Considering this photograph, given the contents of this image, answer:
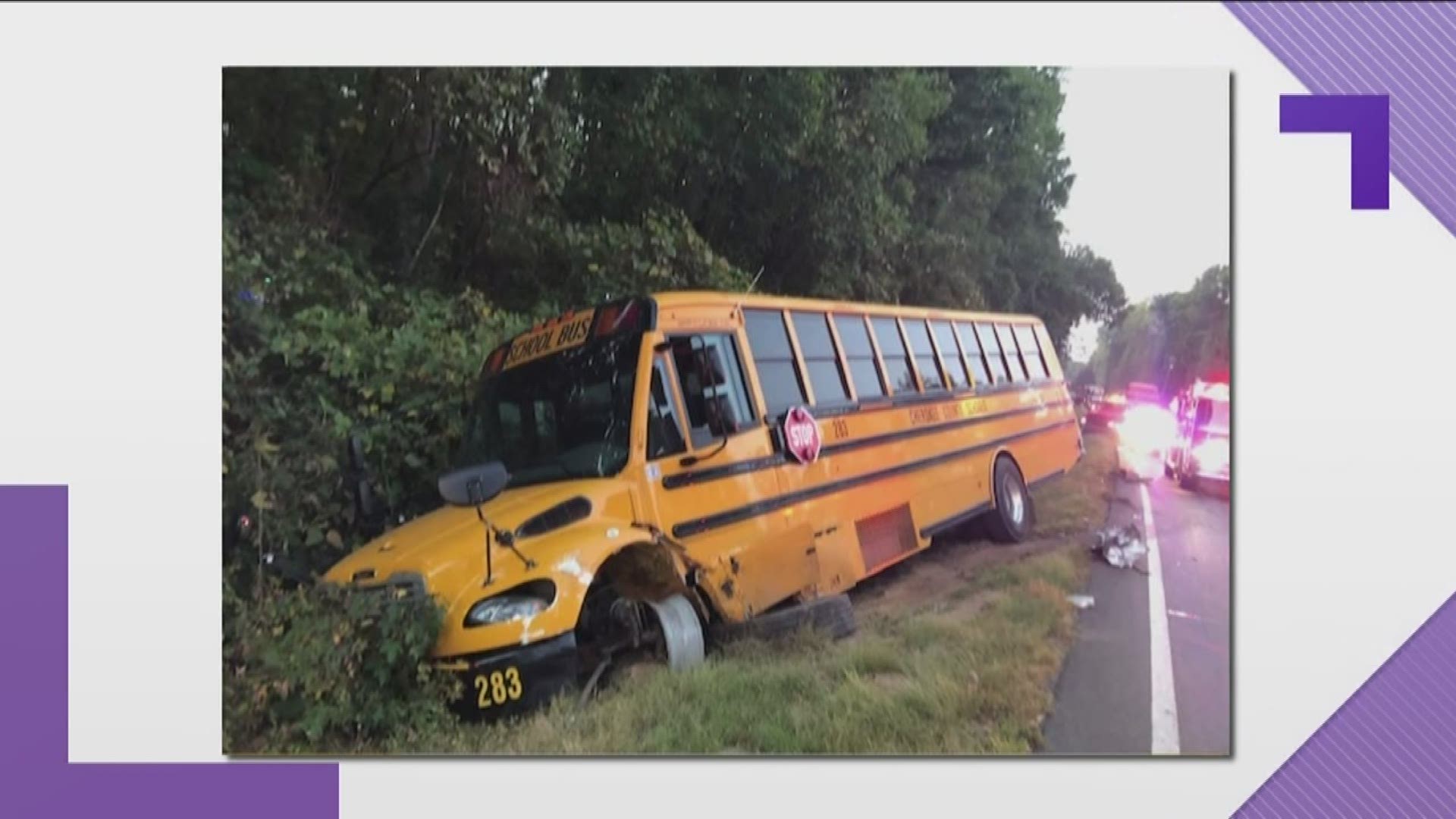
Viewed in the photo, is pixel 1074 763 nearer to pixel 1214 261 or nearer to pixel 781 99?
pixel 1214 261

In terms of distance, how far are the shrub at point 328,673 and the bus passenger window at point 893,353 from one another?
2.37 m

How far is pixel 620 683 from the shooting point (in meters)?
3.93

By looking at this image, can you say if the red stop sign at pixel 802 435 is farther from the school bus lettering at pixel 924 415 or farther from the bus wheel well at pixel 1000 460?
the bus wheel well at pixel 1000 460

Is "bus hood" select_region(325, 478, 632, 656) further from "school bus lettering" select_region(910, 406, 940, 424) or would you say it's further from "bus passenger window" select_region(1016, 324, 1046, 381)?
"bus passenger window" select_region(1016, 324, 1046, 381)

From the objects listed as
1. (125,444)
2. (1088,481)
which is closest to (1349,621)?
(1088,481)

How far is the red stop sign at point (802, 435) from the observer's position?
14.3ft

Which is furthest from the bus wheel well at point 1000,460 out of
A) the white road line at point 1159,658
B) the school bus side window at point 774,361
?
the school bus side window at point 774,361

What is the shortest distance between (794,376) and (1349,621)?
2.67m

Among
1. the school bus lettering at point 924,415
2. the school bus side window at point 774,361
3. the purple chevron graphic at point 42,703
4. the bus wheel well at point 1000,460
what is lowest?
the purple chevron graphic at point 42,703

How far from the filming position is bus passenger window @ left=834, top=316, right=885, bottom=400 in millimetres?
4613

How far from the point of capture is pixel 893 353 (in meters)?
4.72

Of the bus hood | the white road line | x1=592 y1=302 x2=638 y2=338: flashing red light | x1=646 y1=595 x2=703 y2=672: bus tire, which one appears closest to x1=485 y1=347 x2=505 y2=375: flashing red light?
x1=592 y1=302 x2=638 y2=338: flashing red light

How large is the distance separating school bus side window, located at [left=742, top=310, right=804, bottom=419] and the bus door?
3.9 inches

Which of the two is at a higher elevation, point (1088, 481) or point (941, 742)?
point (1088, 481)
